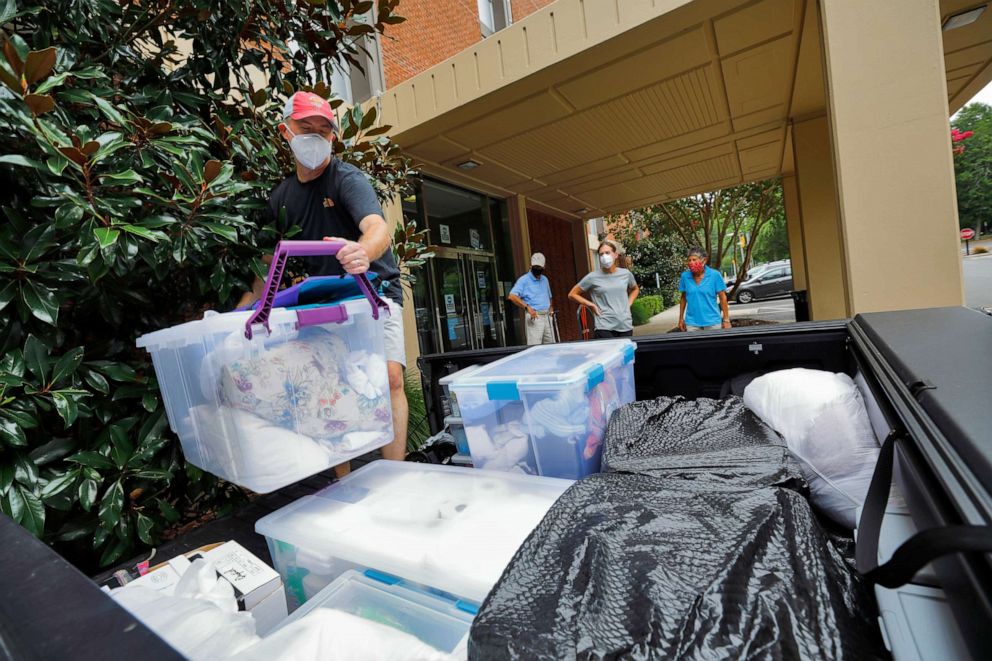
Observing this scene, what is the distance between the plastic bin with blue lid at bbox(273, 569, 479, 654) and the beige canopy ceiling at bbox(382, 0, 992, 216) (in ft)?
14.0

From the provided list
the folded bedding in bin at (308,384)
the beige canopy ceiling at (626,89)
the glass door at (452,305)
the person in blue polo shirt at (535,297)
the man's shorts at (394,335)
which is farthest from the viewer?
the glass door at (452,305)

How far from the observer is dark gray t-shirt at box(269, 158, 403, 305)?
1889 mm

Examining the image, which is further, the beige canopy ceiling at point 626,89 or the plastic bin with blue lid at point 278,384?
the beige canopy ceiling at point 626,89

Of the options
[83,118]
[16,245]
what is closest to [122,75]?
[83,118]

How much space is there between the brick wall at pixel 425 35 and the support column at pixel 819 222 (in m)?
5.67

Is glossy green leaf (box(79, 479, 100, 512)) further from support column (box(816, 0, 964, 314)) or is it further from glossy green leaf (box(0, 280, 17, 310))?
support column (box(816, 0, 964, 314))

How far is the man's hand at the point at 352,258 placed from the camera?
1342mm

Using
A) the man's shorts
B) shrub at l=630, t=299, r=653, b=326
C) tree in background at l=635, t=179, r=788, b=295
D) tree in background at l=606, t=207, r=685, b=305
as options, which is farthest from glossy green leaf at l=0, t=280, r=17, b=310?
tree in background at l=606, t=207, r=685, b=305

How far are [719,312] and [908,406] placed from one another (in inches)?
196

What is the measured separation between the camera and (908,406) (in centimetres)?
75

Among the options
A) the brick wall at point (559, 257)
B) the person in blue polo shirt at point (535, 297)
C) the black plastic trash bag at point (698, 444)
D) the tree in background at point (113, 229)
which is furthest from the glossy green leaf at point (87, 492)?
the brick wall at point (559, 257)

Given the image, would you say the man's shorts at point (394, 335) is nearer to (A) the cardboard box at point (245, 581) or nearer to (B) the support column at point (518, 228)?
(A) the cardboard box at point (245, 581)

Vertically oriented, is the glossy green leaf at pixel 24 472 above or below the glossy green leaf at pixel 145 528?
above

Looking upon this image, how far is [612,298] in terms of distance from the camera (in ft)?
17.7
